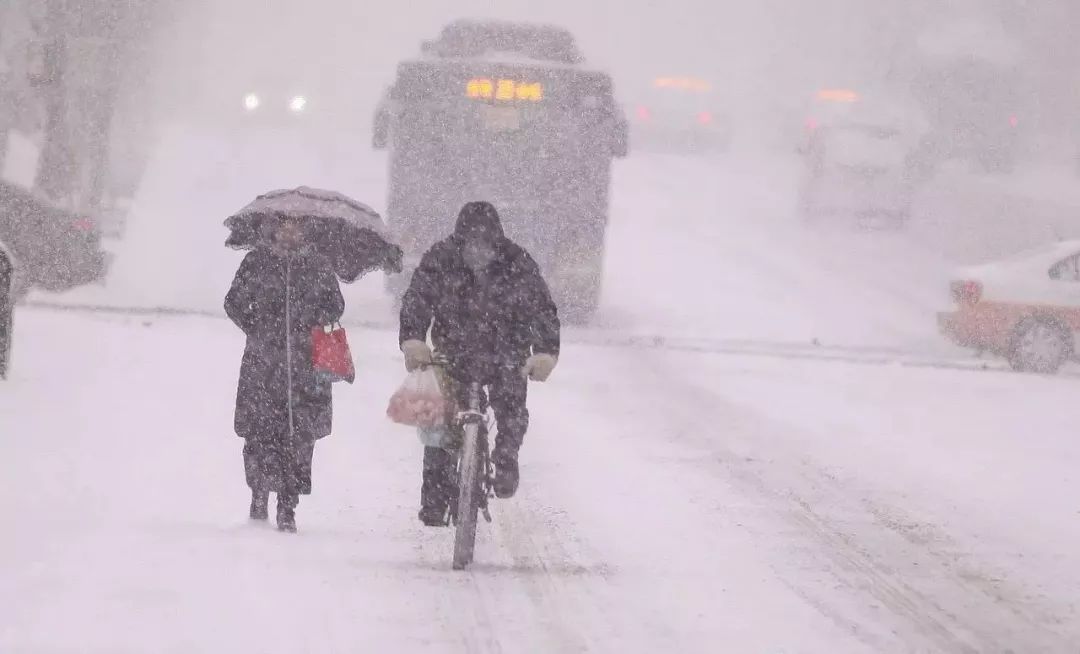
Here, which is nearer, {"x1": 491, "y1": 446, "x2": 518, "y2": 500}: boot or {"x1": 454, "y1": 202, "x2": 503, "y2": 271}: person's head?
{"x1": 454, "y1": 202, "x2": 503, "y2": 271}: person's head

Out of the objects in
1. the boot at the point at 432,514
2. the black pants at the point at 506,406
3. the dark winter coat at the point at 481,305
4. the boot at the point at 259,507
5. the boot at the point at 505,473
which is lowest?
the boot at the point at 259,507

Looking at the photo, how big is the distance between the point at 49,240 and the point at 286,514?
36.2 ft

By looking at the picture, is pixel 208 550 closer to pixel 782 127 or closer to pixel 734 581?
pixel 734 581

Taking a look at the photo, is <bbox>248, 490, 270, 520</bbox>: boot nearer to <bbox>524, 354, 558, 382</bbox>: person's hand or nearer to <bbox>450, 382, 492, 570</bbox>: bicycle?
<bbox>450, 382, 492, 570</bbox>: bicycle

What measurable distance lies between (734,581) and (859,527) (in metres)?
1.68

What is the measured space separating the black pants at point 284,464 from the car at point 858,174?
23.4 meters

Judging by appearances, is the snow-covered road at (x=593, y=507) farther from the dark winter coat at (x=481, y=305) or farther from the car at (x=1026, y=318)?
the dark winter coat at (x=481, y=305)

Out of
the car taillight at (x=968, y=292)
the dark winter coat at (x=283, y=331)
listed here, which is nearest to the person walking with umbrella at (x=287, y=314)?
the dark winter coat at (x=283, y=331)

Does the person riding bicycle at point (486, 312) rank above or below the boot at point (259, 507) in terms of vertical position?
above

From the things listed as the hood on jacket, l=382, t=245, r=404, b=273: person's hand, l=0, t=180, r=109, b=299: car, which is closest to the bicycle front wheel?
the hood on jacket

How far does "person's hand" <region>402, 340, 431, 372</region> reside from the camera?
751 cm

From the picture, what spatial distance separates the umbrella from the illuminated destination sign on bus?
30.7ft

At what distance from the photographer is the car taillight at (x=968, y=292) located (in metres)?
18.2

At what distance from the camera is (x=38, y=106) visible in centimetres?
3045
